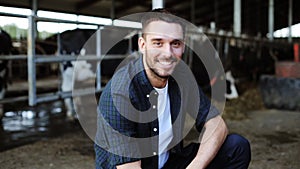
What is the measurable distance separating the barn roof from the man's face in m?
7.84

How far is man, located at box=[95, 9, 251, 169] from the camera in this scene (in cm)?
147

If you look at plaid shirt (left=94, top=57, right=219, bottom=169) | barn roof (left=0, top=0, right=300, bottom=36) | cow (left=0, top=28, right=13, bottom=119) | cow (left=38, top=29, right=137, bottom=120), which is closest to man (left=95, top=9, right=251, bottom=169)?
plaid shirt (left=94, top=57, right=219, bottom=169)

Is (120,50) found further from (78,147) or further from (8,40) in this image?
(78,147)

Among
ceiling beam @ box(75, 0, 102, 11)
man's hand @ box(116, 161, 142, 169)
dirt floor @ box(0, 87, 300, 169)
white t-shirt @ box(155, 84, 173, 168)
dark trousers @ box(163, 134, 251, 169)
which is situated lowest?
dirt floor @ box(0, 87, 300, 169)

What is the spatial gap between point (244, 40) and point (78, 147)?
171 inches

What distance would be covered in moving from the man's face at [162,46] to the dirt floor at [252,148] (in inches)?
59.3

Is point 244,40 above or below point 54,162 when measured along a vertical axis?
above

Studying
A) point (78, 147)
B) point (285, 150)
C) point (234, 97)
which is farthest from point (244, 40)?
point (78, 147)

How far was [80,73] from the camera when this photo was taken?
4.87 metres

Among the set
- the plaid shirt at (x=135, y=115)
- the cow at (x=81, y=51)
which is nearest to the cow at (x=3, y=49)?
the cow at (x=81, y=51)

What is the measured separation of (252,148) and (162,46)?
6.73ft

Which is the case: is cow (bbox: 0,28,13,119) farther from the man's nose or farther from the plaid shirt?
the man's nose

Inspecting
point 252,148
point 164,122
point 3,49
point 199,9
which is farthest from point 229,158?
point 199,9

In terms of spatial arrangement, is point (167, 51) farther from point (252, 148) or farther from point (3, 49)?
point (3, 49)
